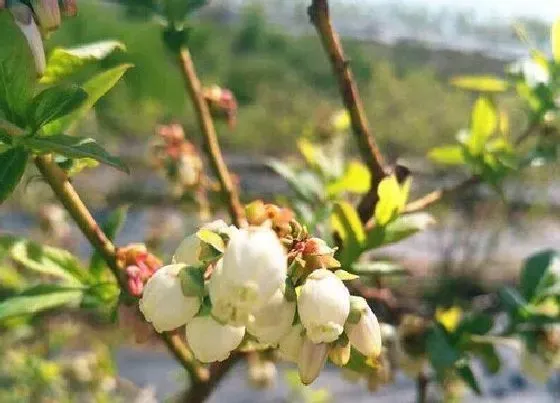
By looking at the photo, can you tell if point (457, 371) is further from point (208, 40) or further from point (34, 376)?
point (208, 40)

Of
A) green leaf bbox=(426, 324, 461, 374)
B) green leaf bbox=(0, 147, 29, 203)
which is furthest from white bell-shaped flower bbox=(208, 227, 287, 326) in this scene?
green leaf bbox=(426, 324, 461, 374)

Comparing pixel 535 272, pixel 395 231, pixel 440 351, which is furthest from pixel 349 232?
pixel 535 272

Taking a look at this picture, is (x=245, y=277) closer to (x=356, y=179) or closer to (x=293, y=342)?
(x=293, y=342)

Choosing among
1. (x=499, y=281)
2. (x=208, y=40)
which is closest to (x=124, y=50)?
(x=499, y=281)

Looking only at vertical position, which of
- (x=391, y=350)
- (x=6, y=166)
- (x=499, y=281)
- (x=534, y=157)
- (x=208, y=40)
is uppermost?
(x=6, y=166)

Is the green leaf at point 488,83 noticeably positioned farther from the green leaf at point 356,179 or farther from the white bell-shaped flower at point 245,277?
the white bell-shaped flower at point 245,277

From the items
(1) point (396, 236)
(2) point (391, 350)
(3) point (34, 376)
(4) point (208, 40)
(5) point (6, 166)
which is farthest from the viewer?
(4) point (208, 40)

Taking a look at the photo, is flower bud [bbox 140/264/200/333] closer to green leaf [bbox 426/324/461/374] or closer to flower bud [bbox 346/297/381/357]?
flower bud [bbox 346/297/381/357]

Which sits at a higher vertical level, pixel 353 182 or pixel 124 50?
pixel 124 50
